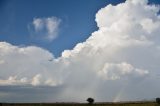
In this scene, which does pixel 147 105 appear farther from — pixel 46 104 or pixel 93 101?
pixel 46 104

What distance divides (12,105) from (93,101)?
19.6 metres

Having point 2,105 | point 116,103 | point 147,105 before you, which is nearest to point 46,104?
point 2,105

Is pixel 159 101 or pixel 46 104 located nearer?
pixel 159 101

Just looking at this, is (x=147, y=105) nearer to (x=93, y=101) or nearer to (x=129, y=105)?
(x=129, y=105)

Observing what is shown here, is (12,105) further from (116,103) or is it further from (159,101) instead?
(159,101)

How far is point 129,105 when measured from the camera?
327 ft

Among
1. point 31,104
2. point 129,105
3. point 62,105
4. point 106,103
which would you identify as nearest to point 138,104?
point 129,105

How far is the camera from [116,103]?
335 ft

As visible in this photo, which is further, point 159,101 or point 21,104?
point 21,104

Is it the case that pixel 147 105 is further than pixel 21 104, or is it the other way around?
pixel 21 104

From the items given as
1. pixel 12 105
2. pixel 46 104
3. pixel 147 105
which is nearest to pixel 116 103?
pixel 147 105

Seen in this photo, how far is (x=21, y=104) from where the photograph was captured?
102 metres

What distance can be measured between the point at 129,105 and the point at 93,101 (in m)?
8.84

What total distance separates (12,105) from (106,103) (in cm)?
2283
